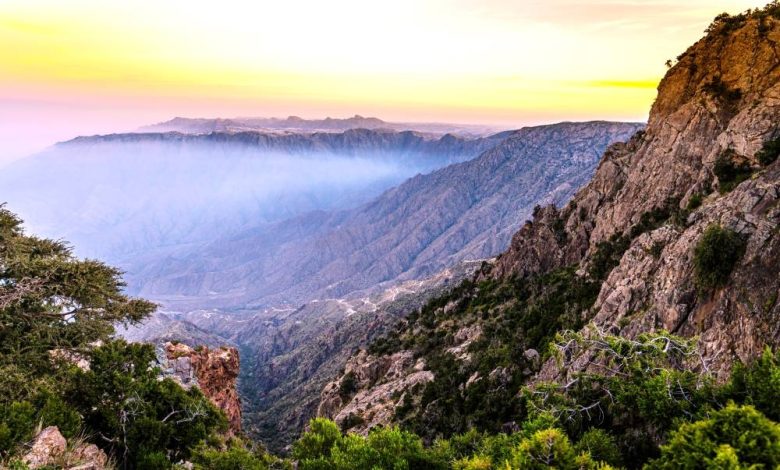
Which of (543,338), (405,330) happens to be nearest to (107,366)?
(543,338)

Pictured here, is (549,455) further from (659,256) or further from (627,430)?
(659,256)

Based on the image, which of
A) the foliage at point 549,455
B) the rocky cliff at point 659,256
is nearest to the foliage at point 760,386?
the foliage at point 549,455

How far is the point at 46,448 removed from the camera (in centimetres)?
1964

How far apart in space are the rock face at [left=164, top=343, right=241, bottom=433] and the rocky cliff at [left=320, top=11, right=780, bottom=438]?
16.4 m

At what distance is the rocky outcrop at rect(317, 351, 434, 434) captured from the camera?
64812 millimetres

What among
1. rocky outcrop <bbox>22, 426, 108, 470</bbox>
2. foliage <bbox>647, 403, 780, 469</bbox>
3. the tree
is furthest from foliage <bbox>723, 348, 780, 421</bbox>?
the tree

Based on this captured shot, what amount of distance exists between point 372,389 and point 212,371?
26989 millimetres

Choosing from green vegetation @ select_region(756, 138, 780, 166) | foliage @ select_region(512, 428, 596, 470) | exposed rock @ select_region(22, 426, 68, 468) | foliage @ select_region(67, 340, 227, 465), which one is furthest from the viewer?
green vegetation @ select_region(756, 138, 780, 166)

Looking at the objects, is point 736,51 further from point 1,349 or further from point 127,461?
point 1,349

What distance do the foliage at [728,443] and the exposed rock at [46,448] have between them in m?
20.7

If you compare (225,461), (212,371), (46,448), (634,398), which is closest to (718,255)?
(634,398)

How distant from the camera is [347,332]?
178875 mm

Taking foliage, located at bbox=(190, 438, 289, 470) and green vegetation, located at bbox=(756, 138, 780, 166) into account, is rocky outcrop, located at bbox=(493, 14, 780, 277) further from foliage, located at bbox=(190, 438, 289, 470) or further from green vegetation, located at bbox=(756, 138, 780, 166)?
foliage, located at bbox=(190, 438, 289, 470)

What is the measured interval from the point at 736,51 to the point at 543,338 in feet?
108
